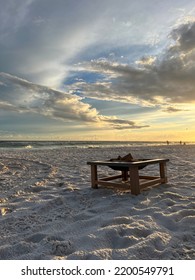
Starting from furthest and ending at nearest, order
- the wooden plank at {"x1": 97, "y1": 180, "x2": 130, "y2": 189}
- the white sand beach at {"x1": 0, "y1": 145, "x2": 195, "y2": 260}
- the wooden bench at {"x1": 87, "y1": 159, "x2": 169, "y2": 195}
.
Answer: the wooden plank at {"x1": 97, "y1": 180, "x2": 130, "y2": 189}, the wooden bench at {"x1": 87, "y1": 159, "x2": 169, "y2": 195}, the white sand beach at {"x1": 0, "y1": 145, "x2": 195, "y2": 260}

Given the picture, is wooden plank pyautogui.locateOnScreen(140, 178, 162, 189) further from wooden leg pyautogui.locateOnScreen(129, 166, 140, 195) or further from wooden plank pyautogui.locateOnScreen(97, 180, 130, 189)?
wooden plank pyautogui.locateOnScreen(97, 180, 130, 189)

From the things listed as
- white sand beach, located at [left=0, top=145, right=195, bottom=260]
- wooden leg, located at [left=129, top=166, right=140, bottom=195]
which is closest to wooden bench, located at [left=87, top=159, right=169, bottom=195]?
wooden leg, located at [left=129, top=166, right=140, bottom=195]

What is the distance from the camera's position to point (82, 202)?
19.5 ft

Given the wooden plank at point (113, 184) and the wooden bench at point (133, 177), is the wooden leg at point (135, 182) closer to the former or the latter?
the wooden bench at point (133, 177)

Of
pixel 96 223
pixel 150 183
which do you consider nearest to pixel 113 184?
pixel 150 183

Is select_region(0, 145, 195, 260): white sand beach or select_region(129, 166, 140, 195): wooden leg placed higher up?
select_region(129, 166, 140, 195): wooden leg

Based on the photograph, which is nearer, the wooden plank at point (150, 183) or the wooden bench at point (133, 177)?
the wooden bench at point (133, 177)

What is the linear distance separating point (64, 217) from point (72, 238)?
1001 mm

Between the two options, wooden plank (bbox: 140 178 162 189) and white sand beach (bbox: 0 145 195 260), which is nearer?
white sand beach (bbox: 0 145 195 260)

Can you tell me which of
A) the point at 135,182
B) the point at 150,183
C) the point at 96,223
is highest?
the point at 135,182

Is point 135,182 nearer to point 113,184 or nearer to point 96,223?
point 113,184

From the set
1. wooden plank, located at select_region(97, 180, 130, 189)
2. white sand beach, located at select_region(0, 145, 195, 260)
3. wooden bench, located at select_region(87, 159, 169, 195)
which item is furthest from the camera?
wooden plank, located at select_region(97, 180, 130, 189)

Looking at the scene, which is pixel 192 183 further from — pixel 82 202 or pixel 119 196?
pixel 82 202

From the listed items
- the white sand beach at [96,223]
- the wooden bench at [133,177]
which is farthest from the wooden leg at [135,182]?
the white sand beach at [96,223]
